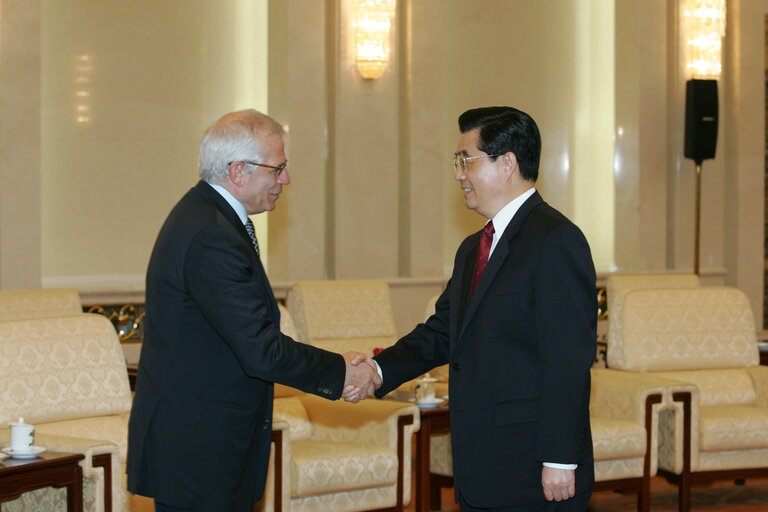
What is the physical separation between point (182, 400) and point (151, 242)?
5034 mm

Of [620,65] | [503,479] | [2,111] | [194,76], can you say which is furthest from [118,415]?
[620,65]

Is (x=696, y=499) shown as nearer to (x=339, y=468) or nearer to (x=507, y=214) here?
(x=339, y=468)

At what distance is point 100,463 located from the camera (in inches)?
154

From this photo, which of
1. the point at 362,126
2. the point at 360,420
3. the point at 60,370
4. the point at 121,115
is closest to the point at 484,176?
the point at 60,370

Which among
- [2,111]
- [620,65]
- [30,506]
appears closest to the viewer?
[30,506]

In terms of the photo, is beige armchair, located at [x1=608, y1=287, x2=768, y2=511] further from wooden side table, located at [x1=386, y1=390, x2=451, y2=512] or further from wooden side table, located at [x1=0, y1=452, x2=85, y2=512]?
wooden side table, located at [x1=0, y1=452, x2=85, y2=512]

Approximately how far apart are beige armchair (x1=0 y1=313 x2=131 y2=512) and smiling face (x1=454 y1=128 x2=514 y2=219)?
1950 mm

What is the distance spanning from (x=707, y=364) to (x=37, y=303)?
3.75 metres

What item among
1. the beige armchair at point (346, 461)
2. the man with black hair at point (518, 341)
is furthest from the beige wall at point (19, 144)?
the man with black hair at point (518, 341)

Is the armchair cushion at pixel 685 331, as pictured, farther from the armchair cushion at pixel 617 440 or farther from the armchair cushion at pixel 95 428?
the armchair cushion at pixel 95 428

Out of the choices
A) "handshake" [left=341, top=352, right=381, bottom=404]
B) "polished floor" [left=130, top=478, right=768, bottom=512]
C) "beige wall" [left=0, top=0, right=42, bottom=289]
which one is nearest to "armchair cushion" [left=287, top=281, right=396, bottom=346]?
"polished floor" [left=130, top=478, right=768, bottom=512]

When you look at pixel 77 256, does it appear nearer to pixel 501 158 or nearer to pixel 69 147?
pixel 69 147

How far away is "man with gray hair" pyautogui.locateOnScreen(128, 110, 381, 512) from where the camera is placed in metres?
2.81

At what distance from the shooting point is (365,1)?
7.80m
